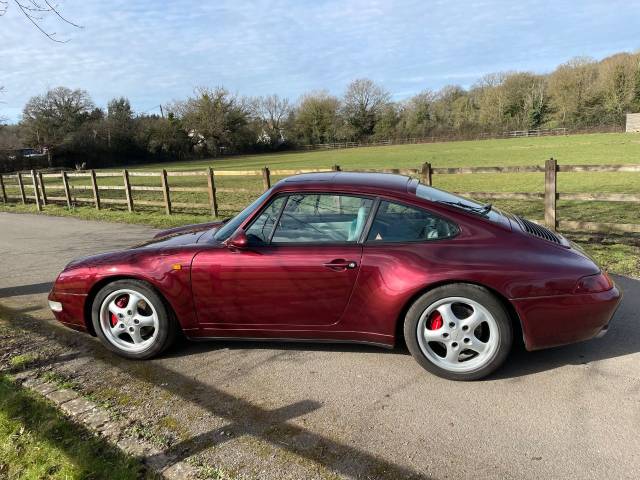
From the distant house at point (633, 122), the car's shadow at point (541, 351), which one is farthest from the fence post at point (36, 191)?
the distant house at point (633, 122)

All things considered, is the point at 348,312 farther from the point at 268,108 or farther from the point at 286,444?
the point at 268,108

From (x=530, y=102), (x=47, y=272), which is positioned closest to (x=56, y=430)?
Answer: (x=47, y=272)

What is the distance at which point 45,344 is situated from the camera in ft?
14.0

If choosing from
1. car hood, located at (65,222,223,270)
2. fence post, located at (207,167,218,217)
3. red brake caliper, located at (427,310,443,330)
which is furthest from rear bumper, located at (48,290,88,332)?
fence post, located at (207,167,218,217)

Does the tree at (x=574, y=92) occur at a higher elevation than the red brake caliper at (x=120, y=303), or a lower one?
higher

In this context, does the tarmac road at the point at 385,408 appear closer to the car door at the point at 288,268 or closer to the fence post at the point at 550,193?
the car door at the point at 288,268

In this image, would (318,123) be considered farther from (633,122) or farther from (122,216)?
(122,216)

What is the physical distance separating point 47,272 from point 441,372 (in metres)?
5.93

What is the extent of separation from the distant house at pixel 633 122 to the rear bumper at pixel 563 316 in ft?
251

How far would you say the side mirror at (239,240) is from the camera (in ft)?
11.4

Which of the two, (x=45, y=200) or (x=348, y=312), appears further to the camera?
(x=45, y=200)

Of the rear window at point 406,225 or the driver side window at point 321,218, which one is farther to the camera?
the driver side window at point 321,218

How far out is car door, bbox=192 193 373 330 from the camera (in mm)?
3381

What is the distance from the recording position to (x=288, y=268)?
3406 mm
